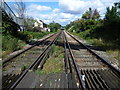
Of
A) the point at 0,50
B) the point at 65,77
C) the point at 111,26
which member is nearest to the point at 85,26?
the point at 111,26

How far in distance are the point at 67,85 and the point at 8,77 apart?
90.0 inches

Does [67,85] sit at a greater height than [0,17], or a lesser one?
lesser

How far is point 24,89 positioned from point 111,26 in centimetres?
1599

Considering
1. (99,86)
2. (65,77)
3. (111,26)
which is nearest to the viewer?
(99,86)

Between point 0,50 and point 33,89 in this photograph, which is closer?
point 33,89

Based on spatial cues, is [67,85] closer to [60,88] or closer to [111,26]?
[60,88]

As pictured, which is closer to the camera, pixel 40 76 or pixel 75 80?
pixel 75 80

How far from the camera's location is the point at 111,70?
18.1 feet

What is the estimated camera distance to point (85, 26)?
36.9 meters

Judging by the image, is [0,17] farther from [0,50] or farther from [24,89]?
[24,89]

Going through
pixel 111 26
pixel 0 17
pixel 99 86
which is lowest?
pixel 99 86

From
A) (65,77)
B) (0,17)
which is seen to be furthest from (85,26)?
(65,77)

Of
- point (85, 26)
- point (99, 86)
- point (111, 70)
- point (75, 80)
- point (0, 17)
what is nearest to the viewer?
point (99, 86)

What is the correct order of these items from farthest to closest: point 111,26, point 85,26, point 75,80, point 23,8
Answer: point 23,8 < point 85,26 < point 111,26 < point 75,80
